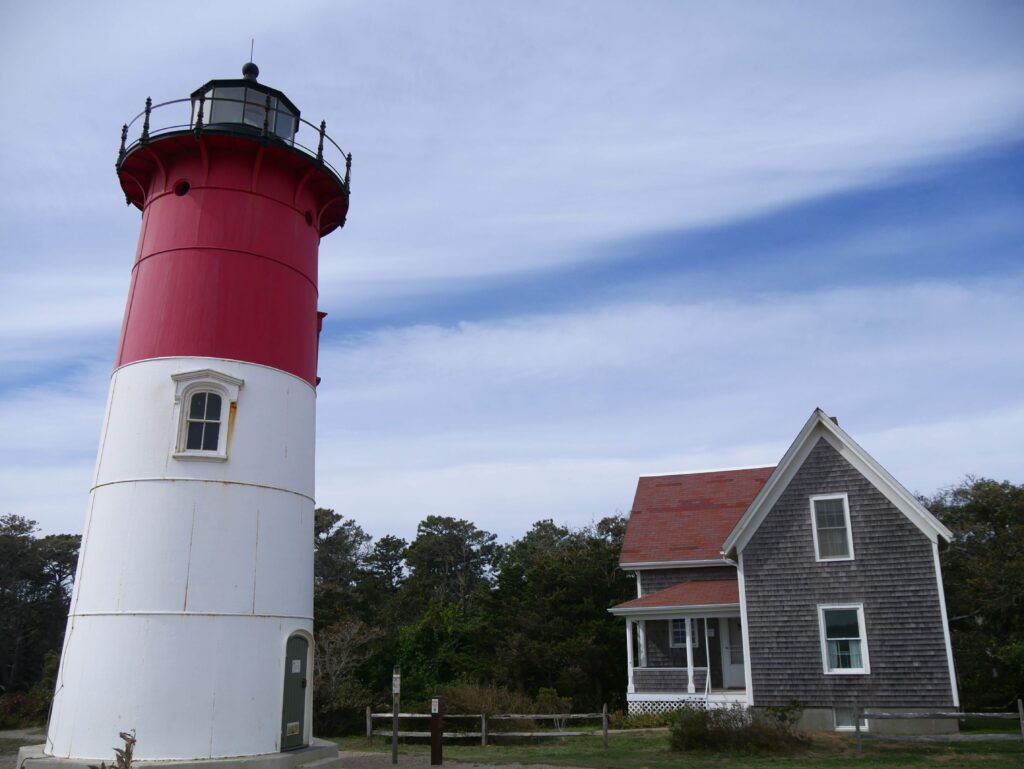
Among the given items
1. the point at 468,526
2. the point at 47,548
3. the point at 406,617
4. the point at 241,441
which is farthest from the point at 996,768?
the point at 468,526

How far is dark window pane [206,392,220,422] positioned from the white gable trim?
478 inches

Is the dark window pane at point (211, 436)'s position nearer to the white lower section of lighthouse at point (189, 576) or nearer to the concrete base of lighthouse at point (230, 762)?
the white lower section of lighthouse at point (189, 576)

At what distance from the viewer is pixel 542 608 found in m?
26.6

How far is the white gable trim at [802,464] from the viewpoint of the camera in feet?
59.7

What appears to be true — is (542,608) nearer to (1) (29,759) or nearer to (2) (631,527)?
(2) (631,527)

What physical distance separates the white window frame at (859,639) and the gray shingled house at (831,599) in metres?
0.02

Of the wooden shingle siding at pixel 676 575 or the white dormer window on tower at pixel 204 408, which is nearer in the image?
the white dormer window on tower at pixel 204 408

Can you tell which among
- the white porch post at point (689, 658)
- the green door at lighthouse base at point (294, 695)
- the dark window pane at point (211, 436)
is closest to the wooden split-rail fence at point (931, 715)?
the white porch post at point (689, 658)

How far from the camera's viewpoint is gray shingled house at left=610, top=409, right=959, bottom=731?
17547 mm

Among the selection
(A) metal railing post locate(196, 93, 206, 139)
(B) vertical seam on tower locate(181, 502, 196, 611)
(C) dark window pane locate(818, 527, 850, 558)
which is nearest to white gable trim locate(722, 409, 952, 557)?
(C) dark window pane locate(818, 527, 850, 558)

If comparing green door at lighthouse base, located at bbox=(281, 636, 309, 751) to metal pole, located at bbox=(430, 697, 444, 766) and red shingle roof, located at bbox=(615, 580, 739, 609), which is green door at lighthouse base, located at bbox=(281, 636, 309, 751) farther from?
red shingle roof, located at bbox=(615, 580, 739, 609)

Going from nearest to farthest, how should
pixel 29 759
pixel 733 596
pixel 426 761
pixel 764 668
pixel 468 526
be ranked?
1. pixel 29 759
2. pixel 426 761
3. pixel 764 668
4. pixel 733 596
5. pixel 468 526

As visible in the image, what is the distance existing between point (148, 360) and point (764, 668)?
1479cm

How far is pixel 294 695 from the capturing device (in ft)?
41.5
